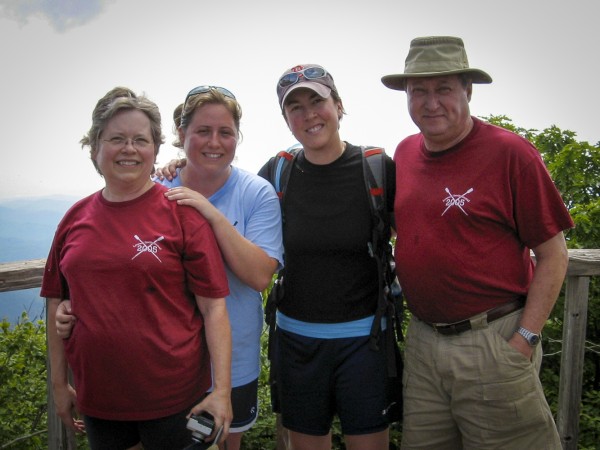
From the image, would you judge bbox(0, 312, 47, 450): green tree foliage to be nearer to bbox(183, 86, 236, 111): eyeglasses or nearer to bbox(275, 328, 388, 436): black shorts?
bbox(275, 328, 388, 436): black shorts

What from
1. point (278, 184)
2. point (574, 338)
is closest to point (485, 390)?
point (574, 338)

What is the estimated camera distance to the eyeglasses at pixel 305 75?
103 inches

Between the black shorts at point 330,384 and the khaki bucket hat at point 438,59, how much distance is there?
1359 millimetres

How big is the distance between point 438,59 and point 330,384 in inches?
67.9

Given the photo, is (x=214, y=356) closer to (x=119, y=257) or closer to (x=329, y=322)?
(x=119, y=257)

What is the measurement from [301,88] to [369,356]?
141 centimetres

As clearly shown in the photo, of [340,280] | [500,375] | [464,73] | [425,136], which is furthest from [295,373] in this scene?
[464,73]

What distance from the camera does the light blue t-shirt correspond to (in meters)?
2.43

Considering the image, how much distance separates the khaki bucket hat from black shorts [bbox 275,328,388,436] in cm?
136

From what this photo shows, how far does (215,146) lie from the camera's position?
2371mm

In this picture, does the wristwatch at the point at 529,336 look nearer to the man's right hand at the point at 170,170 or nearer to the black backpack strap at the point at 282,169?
the black backpack strap at the point at 282,169

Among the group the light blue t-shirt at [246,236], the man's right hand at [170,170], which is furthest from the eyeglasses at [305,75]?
the man's right hand at [170,170]

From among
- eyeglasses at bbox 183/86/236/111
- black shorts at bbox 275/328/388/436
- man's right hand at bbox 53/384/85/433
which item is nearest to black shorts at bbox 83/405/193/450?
man's right hand at bbox 53/384/85/433

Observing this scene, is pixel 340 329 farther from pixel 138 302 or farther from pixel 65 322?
pixel 65 322
